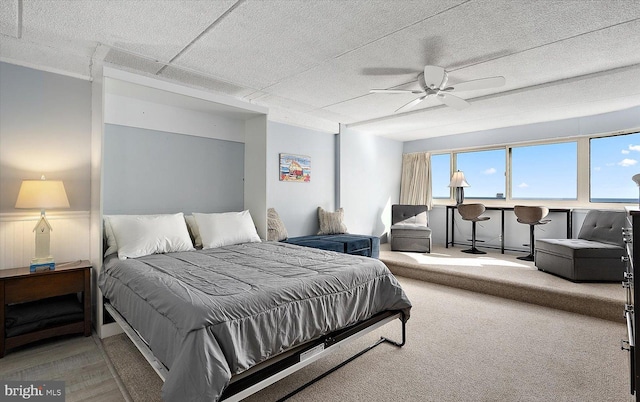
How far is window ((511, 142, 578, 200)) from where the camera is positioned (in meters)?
5.32

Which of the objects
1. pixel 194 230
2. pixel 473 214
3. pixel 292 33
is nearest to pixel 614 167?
pixel 473 214

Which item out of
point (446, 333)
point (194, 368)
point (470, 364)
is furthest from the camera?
point (446, 333)

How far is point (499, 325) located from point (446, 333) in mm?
610

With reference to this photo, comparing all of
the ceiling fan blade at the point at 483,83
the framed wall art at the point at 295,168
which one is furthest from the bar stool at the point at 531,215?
the framed wall art at the point at 295,168

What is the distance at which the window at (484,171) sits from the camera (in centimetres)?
607

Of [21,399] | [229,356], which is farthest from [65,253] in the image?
[229,356]

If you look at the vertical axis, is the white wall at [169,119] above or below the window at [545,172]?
above

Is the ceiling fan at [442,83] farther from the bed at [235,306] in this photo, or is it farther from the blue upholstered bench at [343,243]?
the blue upholstered bench at [343,243]

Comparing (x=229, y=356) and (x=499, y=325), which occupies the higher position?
(x=229, y=356)

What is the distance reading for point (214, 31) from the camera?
2.46m

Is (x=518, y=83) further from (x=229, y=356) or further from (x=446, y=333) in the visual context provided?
(x=229, y=356)

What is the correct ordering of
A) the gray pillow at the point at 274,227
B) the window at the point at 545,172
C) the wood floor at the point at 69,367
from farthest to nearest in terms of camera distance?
1. the window at the point at 545,172
2. the gray pillow at the point at 274,227
3. the wood floor at the point at 69,367

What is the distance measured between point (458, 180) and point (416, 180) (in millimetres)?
955

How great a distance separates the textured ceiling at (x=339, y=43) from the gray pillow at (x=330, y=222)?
1.96 metres
